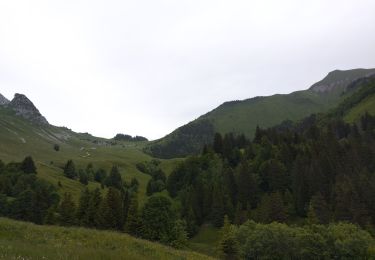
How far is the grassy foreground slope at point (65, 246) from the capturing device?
1716 cm

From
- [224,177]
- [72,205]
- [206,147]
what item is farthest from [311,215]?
[206,147]

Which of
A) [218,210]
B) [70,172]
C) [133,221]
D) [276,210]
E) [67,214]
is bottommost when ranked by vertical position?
[218,210]

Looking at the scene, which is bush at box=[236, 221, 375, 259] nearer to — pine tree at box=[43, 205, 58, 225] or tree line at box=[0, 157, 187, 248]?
tree line at box=[0, 157, 187, 248]

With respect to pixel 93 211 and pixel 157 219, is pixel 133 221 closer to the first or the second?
pixel 157 219

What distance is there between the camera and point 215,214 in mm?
123188

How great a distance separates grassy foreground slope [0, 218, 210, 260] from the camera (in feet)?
56.3

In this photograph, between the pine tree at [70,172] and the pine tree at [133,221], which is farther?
the pine tree at [70,172]

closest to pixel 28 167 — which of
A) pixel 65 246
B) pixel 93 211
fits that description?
pixel 93 211

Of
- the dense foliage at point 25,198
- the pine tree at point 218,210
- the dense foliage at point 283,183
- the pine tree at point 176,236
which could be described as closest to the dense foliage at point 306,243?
the pine tree at point 176,236

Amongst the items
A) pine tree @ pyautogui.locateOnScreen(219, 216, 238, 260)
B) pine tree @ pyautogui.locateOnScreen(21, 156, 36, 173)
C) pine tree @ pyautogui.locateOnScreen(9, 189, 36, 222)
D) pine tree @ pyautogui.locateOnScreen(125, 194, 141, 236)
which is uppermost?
pine tree @ pyautogui.locateOnScreen(21, 156, 36, 173)

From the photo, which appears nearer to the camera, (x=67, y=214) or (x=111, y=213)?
(x=67, y=214)

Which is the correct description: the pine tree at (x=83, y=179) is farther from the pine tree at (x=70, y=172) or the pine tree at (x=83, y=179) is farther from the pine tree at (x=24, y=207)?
the pine tree at (x=24, y=207)

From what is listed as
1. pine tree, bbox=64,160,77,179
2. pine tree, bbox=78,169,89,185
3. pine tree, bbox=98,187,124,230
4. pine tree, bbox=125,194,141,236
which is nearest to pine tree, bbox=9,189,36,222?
pine tree, bbox=98,187,124,230

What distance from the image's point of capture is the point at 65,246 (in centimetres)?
2075
